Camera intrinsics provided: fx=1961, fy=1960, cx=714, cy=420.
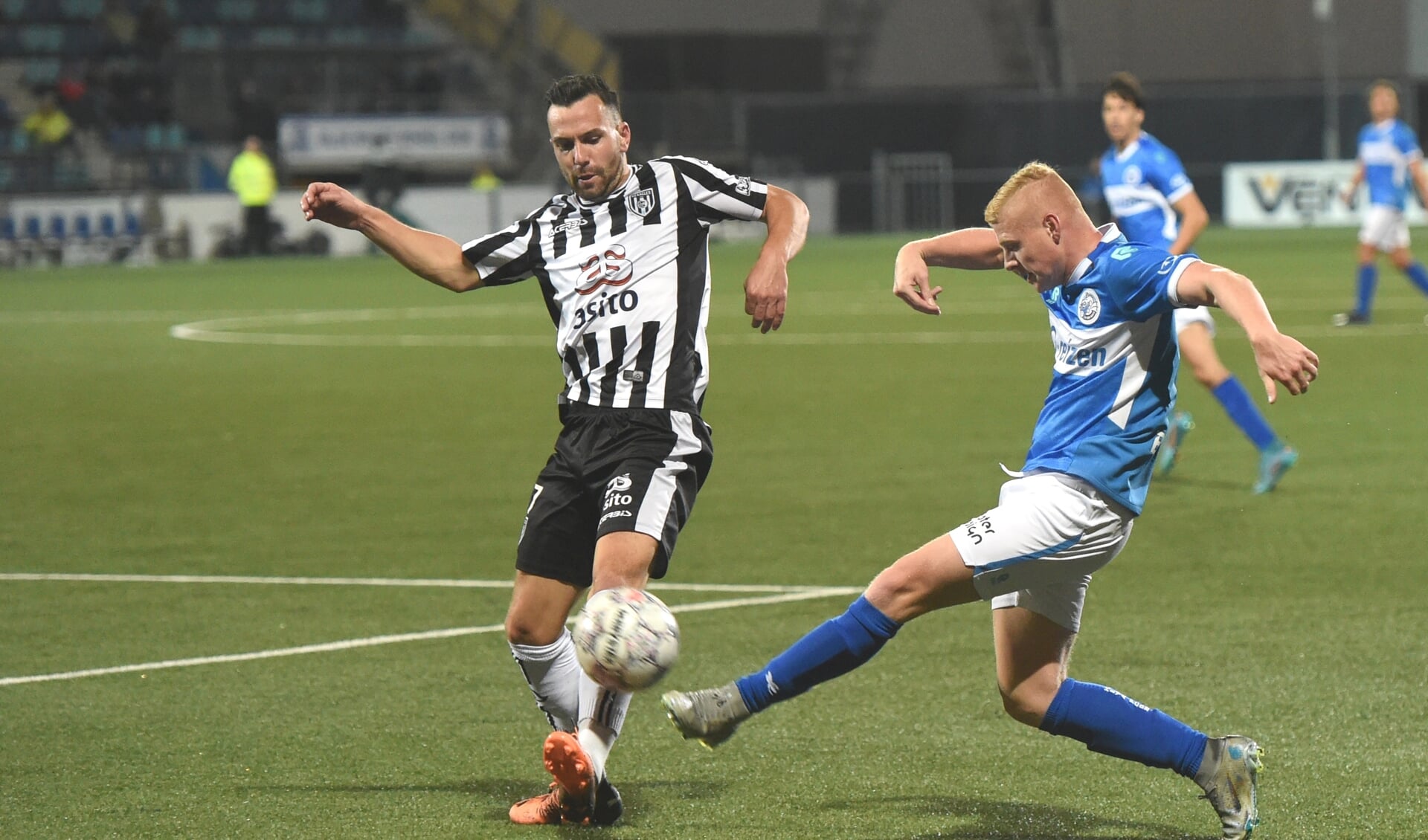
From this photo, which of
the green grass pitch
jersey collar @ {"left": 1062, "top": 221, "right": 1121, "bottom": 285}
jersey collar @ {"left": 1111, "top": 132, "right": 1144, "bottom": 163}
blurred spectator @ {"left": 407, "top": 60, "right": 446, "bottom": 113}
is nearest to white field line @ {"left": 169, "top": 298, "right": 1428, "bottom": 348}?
the green grass pitch

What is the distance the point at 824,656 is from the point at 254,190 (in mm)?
32078

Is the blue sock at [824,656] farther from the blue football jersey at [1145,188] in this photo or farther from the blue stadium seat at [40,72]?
the blue stadium seat at [40,72]

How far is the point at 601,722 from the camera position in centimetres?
521

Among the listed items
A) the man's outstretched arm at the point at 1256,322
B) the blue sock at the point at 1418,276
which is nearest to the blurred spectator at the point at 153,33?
the blue sock at the point at 1418,276

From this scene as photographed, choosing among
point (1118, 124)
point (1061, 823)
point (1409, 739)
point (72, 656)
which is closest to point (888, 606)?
point (1061, 823)

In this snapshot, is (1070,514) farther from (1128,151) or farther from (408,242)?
(1128,151)

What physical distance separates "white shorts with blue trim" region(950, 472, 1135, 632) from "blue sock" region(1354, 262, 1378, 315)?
15.8 meters

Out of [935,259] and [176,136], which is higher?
[935,259]

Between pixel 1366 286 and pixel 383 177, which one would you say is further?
pixel 383 177

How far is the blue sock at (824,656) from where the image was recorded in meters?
4.70

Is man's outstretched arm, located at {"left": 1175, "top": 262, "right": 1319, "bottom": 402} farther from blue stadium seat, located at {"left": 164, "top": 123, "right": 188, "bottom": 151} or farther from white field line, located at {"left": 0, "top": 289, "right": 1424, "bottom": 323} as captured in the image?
blue stadium seat, located at {"left": 164, "top": 123, "right": 188, "bottom": 151}

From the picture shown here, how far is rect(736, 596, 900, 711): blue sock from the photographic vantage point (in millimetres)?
4695

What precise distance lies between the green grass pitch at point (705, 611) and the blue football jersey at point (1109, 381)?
989mm

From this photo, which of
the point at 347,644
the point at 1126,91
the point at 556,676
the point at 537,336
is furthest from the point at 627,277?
the point at 537,336
